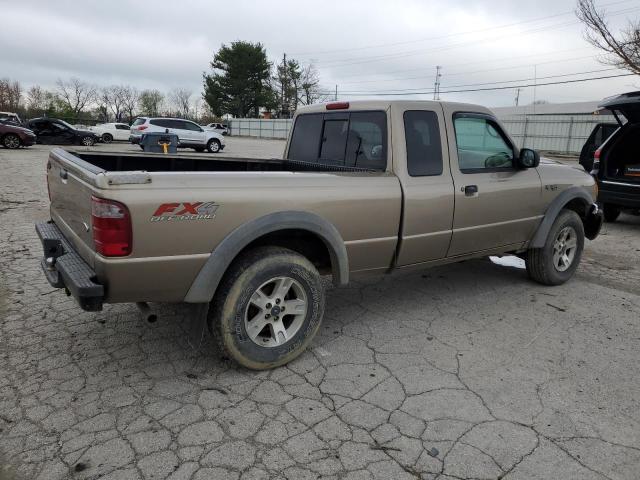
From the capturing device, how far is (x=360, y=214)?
11.4 ft

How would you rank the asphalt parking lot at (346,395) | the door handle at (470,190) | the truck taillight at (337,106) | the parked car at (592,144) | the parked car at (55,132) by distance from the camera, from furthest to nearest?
A: the parked car at (55,132) < the parked car at (592,144) < the truck taillight at (337,106) < the door handle at (470,190) < the asphalt parking lot at (346,395)

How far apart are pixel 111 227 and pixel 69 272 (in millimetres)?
494

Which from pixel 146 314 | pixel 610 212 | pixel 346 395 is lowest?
pixel 346 395

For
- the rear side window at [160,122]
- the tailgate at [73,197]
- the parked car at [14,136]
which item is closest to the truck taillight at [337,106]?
the tailgate at [73,197]

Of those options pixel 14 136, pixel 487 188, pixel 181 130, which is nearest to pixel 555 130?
pixel 181 130

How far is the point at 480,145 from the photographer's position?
4383 millimetres

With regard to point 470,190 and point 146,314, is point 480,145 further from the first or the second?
point 146,314

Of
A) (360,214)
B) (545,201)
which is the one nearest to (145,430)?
(360,214)

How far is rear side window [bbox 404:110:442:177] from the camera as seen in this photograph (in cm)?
381

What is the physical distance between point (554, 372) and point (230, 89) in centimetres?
6772

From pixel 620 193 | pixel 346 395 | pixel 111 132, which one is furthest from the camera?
pixel 111 132

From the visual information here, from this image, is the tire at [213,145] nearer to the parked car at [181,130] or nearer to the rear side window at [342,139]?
the parked car at [181,130]

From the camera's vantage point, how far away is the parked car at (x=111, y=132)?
29703 mm

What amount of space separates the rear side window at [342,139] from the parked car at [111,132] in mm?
28142
